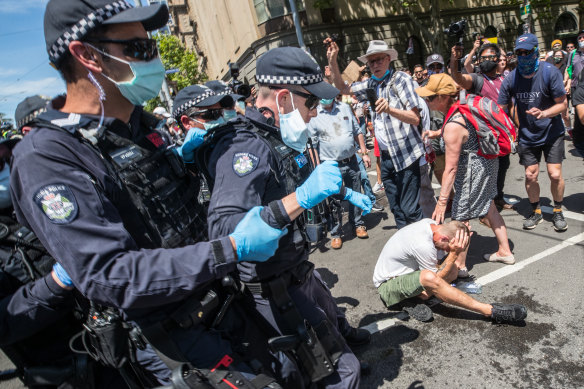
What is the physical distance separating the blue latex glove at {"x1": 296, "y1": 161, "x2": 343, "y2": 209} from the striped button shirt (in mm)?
2430

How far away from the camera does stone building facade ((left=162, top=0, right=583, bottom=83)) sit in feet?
59.4

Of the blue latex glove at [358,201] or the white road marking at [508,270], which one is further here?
the white road marking at [508,270]

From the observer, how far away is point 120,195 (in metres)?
1.39

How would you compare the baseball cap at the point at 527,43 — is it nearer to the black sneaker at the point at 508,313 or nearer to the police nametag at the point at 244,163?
the black sneaker at the point at 508,313

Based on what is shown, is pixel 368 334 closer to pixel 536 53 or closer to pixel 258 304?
pixel 258 304

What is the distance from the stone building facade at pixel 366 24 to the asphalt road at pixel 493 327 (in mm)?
13224

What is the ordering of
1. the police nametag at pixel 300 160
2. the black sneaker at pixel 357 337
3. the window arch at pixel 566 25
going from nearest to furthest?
the police nametag at pixel 300 160
the black sneaker at pixel 357 337
the window arch at pixel 566 25

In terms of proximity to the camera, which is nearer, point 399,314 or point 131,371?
point 131,371

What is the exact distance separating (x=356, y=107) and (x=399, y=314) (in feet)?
26.1

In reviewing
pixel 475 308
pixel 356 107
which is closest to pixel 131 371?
pixel 475 308

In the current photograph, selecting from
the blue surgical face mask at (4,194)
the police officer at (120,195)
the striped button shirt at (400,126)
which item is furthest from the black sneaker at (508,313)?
the blue surgical face mask at (4,194)

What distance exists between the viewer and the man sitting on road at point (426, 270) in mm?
2957

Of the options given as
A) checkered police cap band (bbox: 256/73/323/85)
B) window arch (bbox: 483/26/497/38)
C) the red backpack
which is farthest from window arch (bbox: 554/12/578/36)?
checkered police cap band (bbox: 256/73/323/85)

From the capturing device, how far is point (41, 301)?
1719 mm
